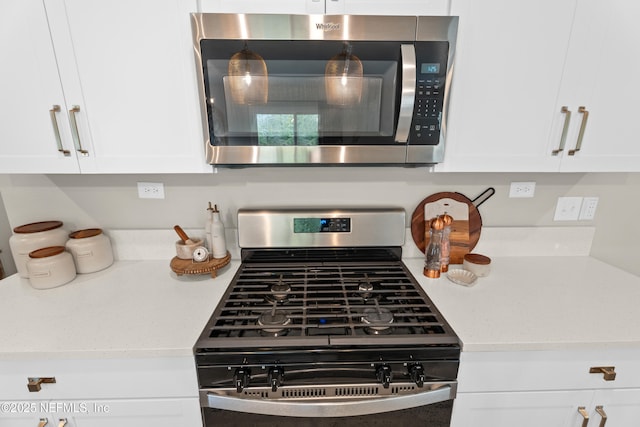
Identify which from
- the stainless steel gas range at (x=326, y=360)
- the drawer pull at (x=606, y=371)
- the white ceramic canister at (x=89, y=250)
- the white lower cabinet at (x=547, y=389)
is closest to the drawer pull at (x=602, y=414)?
the white lower cabinet at (x=547, y=389)

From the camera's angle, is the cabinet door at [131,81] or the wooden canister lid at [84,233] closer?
the cabinet door at [131,81]

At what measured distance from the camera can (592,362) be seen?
997mm

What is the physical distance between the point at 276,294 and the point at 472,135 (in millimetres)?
940

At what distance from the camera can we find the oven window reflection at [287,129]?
3.37 feet

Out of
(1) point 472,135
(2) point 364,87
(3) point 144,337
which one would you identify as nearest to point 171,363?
(3) point 144,337

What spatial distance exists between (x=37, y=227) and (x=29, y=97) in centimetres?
61

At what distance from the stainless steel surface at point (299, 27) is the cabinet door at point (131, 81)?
0.33ft

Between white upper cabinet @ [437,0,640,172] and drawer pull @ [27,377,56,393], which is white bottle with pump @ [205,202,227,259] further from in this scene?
white upper cabinet @ [437,0,640,172]

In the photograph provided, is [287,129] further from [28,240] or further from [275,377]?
[28,240]

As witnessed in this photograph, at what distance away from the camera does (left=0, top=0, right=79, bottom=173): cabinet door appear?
3.22 feet

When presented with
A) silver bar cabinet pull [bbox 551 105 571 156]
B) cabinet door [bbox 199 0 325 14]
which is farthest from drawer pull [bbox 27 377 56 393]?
silver bar cabinet pull [bbox 551 105 571 156]

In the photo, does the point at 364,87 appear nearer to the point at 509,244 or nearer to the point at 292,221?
the point at 292,221

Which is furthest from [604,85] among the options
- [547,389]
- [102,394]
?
[102,394]

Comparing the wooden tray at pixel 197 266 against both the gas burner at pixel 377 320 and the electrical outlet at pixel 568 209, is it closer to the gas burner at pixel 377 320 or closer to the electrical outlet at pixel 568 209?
the gas burner at pixel 377 320
